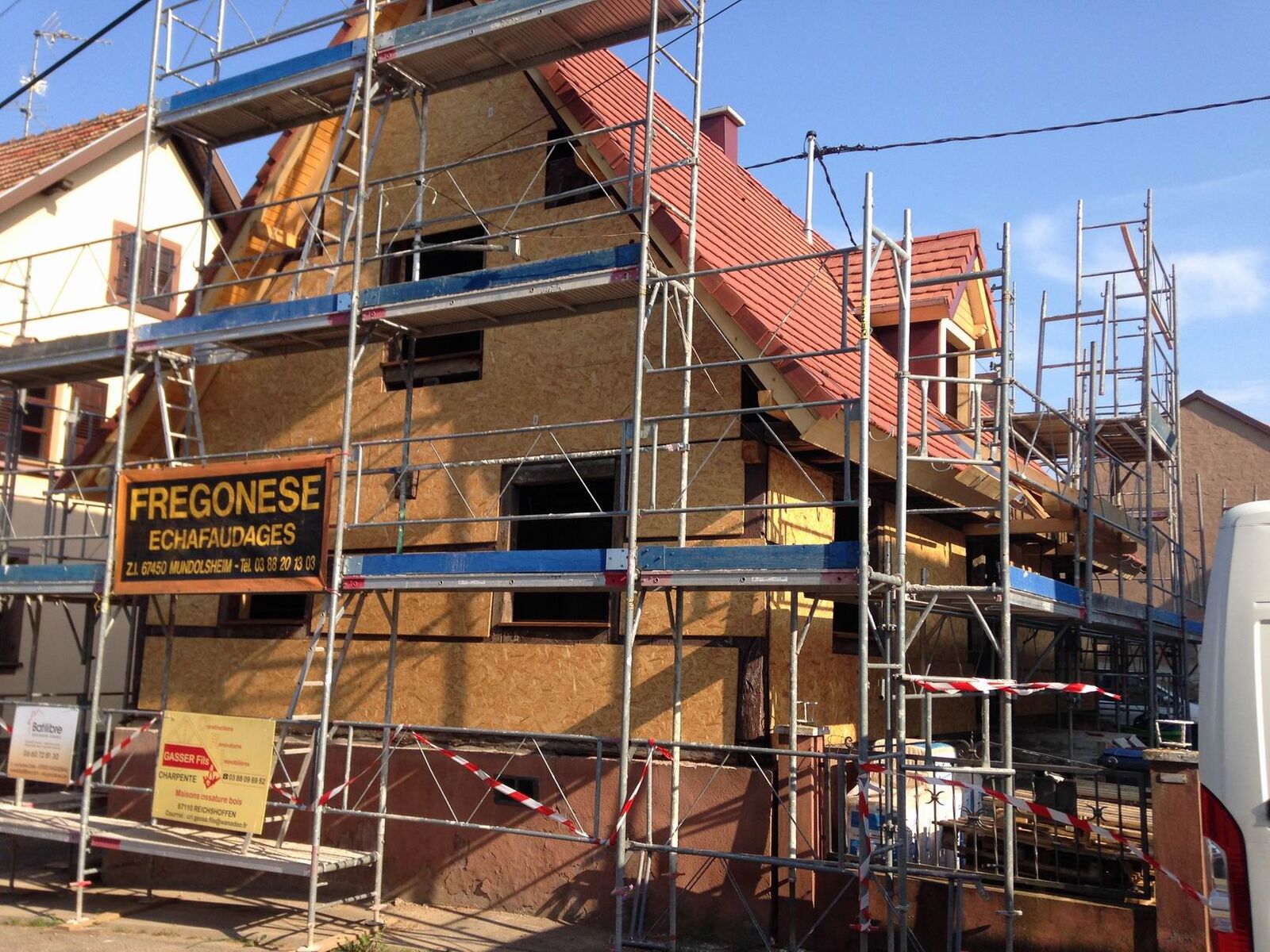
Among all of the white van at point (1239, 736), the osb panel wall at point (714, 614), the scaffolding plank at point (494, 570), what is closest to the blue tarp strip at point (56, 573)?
the scaffolding plank at point (494, 570)

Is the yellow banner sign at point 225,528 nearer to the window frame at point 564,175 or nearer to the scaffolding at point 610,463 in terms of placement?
the scaffolding at point 610,463

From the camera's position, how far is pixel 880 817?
28.2ft

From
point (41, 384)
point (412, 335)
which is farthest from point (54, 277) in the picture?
point (412, 335)

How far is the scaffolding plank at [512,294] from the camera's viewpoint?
31.9 ft

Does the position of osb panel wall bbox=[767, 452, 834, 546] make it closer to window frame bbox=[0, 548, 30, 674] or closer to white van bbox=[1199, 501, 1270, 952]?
white van bbox=[1199, 501, 1270, 952]

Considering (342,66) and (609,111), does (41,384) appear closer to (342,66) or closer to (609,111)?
(342,66)

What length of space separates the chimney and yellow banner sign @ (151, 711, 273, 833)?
37.3 ft

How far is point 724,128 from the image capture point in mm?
18219

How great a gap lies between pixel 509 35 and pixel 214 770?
6943 mm

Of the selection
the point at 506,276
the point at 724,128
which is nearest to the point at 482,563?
the point at 506,276

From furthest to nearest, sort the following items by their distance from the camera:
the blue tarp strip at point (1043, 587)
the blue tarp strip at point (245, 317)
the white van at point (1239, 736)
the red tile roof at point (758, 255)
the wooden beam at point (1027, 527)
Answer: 1. the wooden beam at point (1027, 527)
2. the blue tarp strip at point (245, 317)
3. the red tile roof at point (758, 255)
4. the blue tarp strip at point (1043, 587)
5. the white van at point (1239, 736)

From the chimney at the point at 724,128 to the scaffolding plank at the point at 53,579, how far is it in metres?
10.6

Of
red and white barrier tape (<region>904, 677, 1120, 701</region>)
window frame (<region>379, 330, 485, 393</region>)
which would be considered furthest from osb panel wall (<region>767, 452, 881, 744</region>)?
window frame (<region>379, 330, 485, 393</region>)

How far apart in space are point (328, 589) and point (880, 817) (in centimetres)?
492
